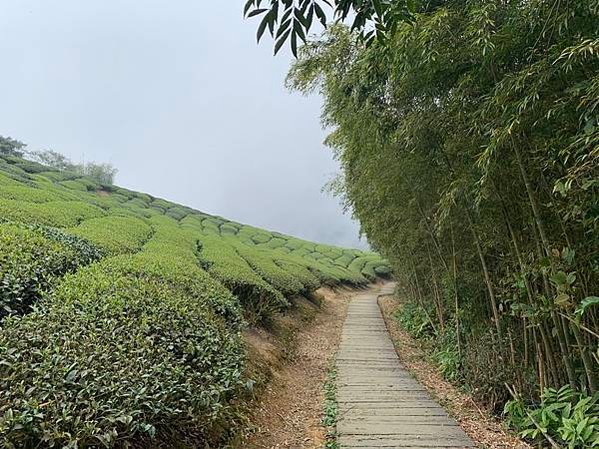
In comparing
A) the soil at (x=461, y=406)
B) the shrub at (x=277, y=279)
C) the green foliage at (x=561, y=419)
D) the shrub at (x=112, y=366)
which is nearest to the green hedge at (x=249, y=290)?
the shrub at (x=277, y=279)

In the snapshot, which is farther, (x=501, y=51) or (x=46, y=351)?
(x=501, y=51)

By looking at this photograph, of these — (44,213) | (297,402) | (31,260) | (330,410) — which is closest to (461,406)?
(330,410)

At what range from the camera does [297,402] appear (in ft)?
13.2

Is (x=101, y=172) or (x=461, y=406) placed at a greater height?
(x=101, y=172)

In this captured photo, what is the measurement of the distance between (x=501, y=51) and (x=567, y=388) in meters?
2.25

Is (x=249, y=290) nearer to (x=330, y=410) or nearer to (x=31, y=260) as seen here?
(x=330, y=410)

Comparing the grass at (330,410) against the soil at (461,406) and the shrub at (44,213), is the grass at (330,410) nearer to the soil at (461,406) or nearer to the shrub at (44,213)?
the soil at (461,406)

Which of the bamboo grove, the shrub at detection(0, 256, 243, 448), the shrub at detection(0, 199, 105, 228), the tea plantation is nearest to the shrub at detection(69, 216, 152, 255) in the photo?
the tea plantation

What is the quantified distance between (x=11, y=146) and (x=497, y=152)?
33353 mm

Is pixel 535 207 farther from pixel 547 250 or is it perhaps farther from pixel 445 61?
pixel 445 61

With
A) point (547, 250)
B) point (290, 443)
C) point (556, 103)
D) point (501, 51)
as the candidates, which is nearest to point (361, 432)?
point (290, 443)

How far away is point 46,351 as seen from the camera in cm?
210

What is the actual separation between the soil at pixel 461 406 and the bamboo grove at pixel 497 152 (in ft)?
0.61

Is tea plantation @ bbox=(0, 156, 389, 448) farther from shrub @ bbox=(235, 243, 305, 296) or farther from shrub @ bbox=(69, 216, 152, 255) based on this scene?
shrub @ bbox=(235, 243, 305, 296)
